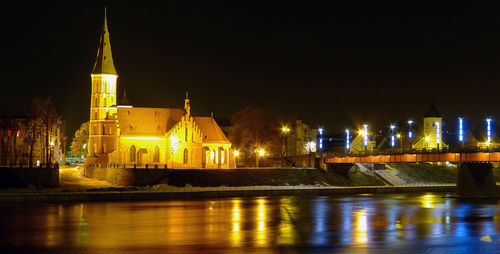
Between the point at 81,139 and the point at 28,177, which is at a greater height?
the point at 81,139

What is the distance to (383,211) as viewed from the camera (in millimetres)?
68375

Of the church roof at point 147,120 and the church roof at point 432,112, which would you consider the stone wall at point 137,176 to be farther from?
the church roof at point 432,112

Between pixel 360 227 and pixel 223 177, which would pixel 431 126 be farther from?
pixel 360 227

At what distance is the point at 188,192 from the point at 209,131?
3114 cm

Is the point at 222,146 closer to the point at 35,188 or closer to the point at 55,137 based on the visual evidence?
the point at 55,137

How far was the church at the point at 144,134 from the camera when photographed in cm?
11669

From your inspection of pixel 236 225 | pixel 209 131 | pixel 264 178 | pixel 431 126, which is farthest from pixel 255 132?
pixel 236 225

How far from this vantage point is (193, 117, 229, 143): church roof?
119m

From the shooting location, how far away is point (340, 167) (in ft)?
386

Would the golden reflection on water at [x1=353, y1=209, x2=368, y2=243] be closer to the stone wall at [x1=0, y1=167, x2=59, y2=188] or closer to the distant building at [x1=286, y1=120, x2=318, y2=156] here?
the stone wall at [x1=0, y1=167, x2=59, y2=188]

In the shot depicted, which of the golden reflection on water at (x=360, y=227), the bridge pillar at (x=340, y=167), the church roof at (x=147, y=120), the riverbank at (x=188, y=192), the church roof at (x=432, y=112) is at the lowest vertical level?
the golden reflection on water at (x=360, y=227)

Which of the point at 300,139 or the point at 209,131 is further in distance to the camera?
the point at 300,139

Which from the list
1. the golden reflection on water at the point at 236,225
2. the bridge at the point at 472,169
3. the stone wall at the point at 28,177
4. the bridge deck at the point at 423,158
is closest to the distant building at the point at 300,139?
the bridge deck at the point at 423,158

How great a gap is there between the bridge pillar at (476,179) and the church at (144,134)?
41.6 meters
